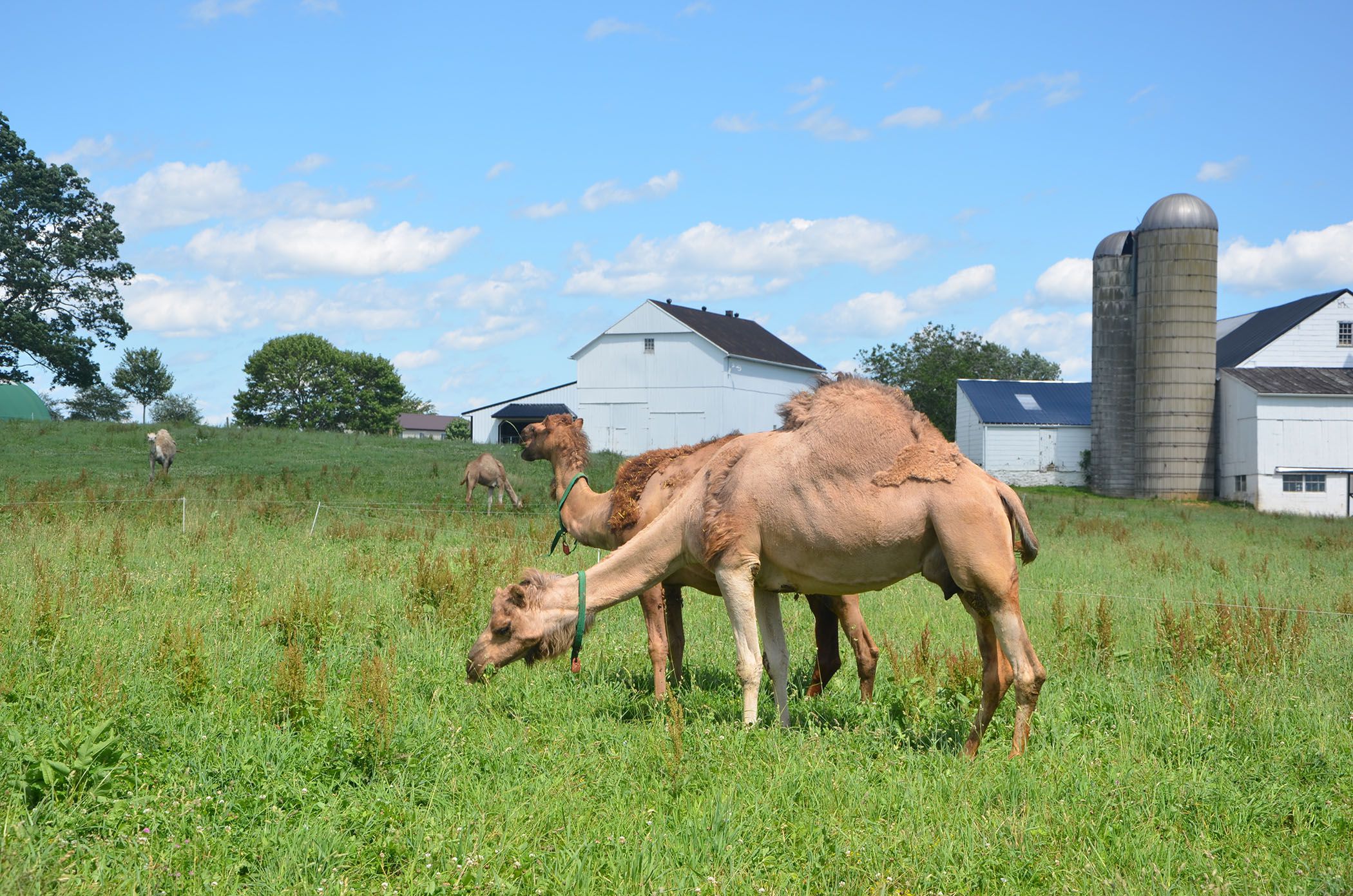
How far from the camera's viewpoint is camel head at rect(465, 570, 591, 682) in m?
6.75

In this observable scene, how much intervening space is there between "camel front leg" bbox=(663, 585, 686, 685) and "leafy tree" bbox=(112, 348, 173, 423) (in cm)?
9476

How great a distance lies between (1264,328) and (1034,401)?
11.1 m

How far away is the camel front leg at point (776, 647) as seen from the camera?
6.69 m

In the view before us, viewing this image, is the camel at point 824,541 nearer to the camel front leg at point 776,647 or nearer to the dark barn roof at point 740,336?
the camel front leg at point 776,647

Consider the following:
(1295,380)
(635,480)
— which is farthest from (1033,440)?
(635,480)

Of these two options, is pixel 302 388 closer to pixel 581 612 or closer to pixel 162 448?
pixel 162 448

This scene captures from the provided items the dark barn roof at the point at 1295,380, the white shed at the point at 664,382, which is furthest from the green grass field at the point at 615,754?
the white shed at the point at 664,382

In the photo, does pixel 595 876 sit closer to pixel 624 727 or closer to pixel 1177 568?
pixel 624 727

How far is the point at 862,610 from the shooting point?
11.3m

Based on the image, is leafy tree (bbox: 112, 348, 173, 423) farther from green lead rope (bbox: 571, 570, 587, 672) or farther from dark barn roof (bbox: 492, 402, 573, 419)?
green lead rope (bbox: 571, 570, 587, 672)

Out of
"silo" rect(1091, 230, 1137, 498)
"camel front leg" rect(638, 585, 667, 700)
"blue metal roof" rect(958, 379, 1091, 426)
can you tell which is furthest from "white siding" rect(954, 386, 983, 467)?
"camel front leg" rect(638, 585, 667, 700)

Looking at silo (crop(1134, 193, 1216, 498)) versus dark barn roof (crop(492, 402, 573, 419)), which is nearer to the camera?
silo (crop(1134, 193, 1216, 498))

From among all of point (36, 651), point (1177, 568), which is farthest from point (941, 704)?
point (1177, 568)

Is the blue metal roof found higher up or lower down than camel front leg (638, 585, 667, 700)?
higher up
